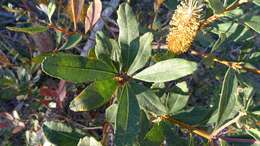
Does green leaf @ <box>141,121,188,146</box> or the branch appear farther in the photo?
the branch

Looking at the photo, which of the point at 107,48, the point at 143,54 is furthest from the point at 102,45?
the point at 143,54

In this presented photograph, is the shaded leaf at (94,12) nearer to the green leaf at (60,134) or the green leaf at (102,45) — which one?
the green leaf at (102,45)

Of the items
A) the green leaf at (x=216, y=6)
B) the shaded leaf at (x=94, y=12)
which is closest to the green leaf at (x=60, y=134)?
the shaded leaf at (x=94, y=12)

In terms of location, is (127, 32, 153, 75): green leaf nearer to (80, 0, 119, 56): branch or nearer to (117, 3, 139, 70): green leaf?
(117, 3, 139, 70): green leaf

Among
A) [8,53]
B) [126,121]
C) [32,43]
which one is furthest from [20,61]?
[126,121]

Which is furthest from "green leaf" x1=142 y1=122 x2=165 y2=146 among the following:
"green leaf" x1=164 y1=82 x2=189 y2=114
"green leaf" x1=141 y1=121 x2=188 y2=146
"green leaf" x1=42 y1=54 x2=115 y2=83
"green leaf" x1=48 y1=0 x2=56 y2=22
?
"green leaf" x1=48 y1=0 x2=56 y2=22
